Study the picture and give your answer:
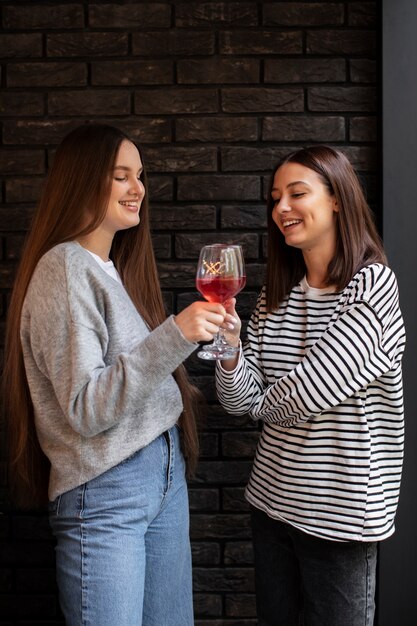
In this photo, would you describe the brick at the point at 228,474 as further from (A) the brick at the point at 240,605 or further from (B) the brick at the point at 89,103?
(B) the brick at the point at 89,103

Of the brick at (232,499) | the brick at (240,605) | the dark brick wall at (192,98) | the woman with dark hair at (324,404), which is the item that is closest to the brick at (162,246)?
the dark brick wall at (192,98)

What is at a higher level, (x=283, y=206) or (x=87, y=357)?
(x=283, y=206)

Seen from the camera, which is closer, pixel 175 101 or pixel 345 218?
pixel 345 218

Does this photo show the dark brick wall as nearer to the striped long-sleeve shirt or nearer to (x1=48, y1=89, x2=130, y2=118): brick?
(x1=48, y1=89, x2=130, y2=118): brick

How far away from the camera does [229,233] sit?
232 centimetres

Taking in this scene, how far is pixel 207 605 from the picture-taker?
238 centimetres

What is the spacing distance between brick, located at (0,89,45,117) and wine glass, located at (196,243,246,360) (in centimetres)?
109

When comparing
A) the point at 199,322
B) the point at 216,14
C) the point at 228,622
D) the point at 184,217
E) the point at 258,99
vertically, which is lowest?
the point at 228,622

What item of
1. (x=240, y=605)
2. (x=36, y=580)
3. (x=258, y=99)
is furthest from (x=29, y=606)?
(x=258, y=99)

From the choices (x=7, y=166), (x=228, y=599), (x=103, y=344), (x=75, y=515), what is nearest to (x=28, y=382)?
(x=103, y=344)

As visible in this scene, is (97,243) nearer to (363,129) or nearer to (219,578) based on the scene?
(363,129)

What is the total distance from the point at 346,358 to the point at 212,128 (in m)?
1.05

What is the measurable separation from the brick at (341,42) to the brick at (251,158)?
1.19ft

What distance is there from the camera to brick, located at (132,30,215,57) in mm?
2270
